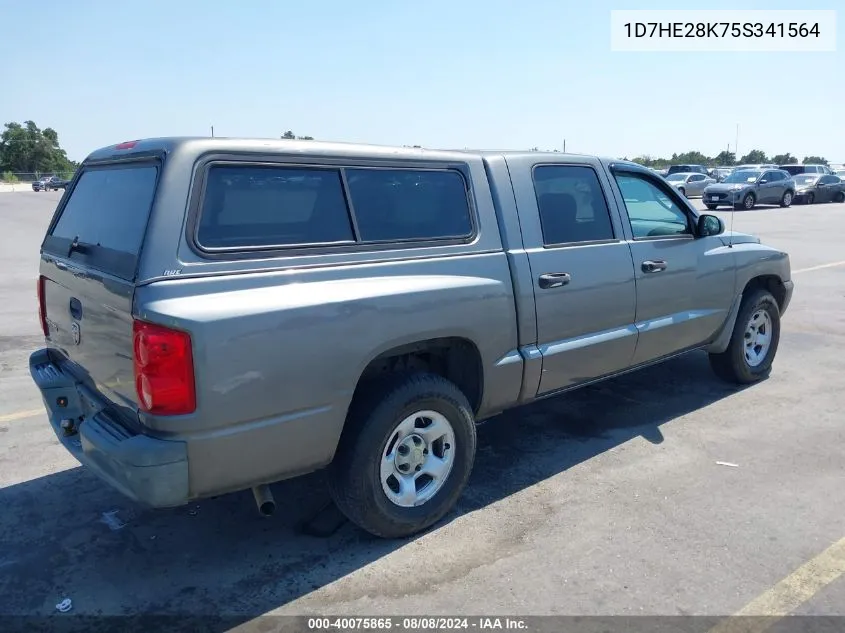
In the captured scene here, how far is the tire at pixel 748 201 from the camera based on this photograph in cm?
2591

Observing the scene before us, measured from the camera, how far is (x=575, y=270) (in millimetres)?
4035

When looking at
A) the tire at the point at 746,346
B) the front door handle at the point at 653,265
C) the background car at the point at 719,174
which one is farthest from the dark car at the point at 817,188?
the front door handle at the point at 653,265

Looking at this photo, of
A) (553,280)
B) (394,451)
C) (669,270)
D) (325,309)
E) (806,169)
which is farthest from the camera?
(806,169)

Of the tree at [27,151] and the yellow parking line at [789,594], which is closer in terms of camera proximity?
the yellow parking line at [789,594]

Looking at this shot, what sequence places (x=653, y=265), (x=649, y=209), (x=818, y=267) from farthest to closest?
(x=818, y=267) → (x=649, y=209) → (x=653, y=265)

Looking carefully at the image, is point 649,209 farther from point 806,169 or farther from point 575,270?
point 806,169

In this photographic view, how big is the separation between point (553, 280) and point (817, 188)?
1250 inches

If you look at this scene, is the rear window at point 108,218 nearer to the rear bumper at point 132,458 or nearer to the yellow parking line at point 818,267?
the rear bumper at point 132,458

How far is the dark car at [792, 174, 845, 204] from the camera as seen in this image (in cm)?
2975

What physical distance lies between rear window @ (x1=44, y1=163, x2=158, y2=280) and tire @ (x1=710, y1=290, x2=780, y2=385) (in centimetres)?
456

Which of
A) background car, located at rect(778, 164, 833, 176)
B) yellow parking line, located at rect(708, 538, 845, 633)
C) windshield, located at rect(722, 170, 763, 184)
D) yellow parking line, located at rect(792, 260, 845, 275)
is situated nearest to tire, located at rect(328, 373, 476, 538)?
yellow parking line, located at rect(708, 538, 845, 633)

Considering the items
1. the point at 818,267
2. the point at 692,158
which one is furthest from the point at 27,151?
the point at 818,267

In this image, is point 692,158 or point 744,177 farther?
point 692,158

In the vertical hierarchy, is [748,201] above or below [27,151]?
below
